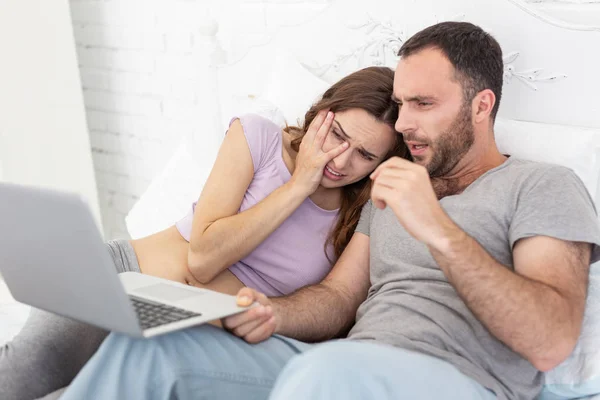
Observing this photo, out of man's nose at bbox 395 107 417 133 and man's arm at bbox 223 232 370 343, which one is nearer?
man's arm at bbox 223 232 370 343

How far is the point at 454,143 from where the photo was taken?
4.71 ft

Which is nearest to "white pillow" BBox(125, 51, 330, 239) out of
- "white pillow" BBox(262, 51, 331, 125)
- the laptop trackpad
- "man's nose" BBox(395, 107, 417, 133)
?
"white pillow" BBox(262, 51, 331, 125)

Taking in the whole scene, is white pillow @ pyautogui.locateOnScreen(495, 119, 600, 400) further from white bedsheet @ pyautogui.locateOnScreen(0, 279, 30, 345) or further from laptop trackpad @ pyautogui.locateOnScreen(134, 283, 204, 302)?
white bedsheet @ pyautogui.locateOnScreen(0, 279, 30, 345)

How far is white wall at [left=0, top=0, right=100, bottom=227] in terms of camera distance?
8.50 feet

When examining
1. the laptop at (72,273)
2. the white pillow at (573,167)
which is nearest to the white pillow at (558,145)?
the white pillow at (573,167)

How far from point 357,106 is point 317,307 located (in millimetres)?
436

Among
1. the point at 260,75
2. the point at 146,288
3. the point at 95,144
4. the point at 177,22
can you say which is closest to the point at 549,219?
the point at 146,288

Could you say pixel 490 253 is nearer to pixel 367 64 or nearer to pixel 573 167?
pixel 573 167

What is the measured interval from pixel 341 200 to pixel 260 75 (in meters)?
0.67

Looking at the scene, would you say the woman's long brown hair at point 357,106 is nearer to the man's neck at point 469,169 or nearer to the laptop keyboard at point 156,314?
the man's neck at point 469,169

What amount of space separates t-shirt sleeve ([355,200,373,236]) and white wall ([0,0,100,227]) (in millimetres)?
1495

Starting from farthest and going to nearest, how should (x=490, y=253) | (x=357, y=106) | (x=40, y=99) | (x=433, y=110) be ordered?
1. (x=40, y=99)
2. (x=357, y=106)
3. (x=433, y=110)
4. (x=490, y=253)

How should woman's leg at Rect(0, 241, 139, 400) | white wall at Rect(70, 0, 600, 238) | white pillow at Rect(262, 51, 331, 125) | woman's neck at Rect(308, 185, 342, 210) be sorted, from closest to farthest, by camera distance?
woman's leg at Rect(0, 241, 139, 400) → woman's neck at Rect(308, 185, 342, 210) → white pillow at Rect(262, 51, 331, 125) → white wall at Rect(70, 0, 600, 238)

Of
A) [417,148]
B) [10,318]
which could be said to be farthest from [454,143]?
[10,318]
